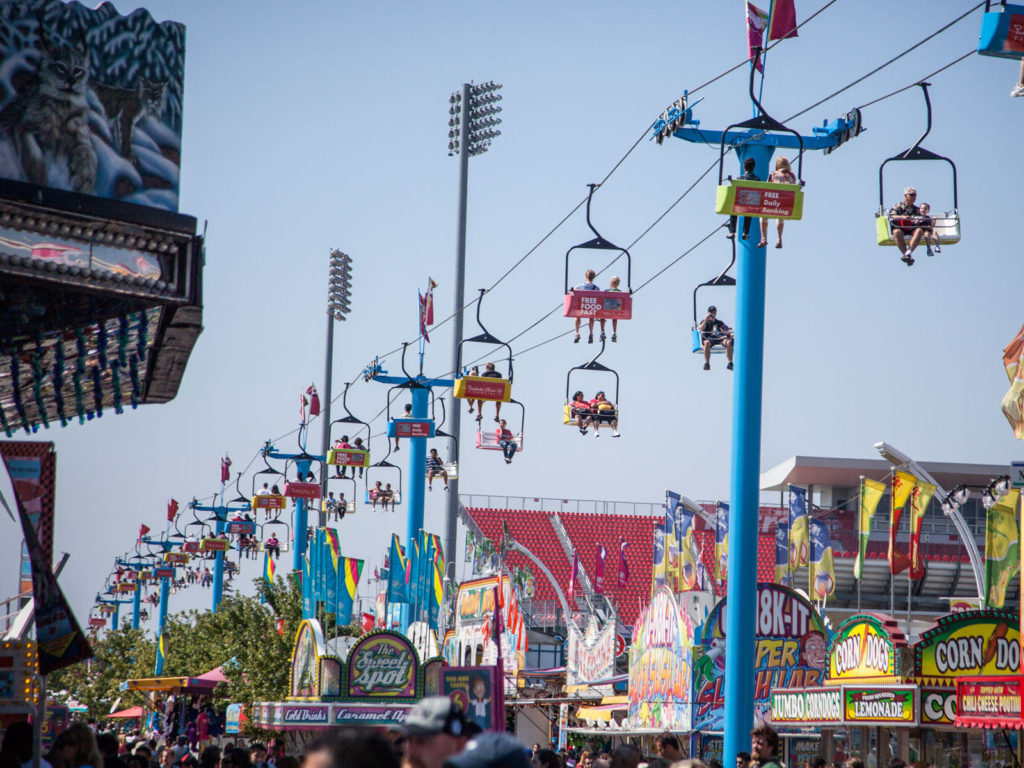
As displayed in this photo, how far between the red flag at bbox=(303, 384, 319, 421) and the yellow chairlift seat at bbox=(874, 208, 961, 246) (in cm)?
2878

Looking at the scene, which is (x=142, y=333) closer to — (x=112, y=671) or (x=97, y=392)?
(x=97, y=392)

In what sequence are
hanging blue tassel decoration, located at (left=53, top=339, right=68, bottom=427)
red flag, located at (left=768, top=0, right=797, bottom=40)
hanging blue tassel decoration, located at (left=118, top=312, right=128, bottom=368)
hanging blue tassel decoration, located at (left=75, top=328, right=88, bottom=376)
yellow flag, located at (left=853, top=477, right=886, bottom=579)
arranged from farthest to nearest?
yellow flag, located at (left=853, top=477, right=886, bottom=579)
red flag, located at (left=768, top=0, right=797, bottom=40)
hanging blue tassel decoration, located at (left=53, top=339, right=68, bottom=427)
hanging blue tassel decoration, located at (left=75, top=328, right=88, bottom=376)
hanging blue tassel decoration, located at (left=118, top=312, right=128, bottom=368)

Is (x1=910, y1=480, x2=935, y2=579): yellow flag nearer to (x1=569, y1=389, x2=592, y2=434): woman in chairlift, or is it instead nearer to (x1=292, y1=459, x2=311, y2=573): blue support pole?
(x1=569, y1=389, x2=592, y2=434): woman in chairlift

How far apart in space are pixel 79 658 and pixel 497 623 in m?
8.86

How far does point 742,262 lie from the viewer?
14.6 m

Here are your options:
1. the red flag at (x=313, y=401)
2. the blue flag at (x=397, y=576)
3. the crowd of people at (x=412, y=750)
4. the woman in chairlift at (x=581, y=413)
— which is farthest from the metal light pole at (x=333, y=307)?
the crowd of people at (x=412, y=750)

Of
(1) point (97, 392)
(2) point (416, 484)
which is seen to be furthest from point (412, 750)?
(2) point (416, 484)

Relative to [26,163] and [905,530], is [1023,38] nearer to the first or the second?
[26,163]

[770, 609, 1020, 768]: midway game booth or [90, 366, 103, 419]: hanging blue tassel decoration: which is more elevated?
[90, 366, 103, 419]: hanging blue tassel decoration

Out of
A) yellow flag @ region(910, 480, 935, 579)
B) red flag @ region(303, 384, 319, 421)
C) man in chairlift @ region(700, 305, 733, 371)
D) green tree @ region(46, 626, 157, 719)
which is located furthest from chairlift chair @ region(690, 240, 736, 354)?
green tree @ region(46, 626, 157, 719)

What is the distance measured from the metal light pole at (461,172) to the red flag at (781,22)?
12869 millimetres

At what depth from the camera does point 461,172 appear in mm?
32500

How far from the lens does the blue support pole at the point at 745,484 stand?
14.0 meters

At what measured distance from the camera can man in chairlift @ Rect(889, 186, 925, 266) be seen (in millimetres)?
12031
